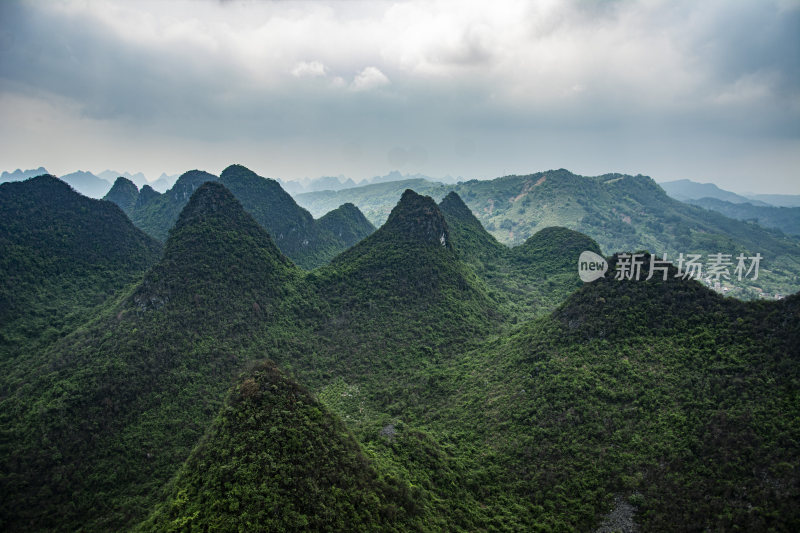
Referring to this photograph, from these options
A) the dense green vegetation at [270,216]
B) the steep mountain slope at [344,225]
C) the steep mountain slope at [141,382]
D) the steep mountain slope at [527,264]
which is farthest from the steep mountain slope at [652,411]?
the steep mountain slope at [344,225]

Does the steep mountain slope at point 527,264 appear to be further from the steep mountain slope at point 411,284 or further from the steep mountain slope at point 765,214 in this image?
the steep mountain slope at point 765,214

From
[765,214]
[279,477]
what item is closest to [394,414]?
[279,477]

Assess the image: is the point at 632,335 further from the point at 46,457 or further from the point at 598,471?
the point at 46,457

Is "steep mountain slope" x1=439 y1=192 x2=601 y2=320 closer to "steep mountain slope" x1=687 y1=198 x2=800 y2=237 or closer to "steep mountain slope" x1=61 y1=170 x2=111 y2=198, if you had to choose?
"steep mountain slope" x1=687 y1=198 x2=800 y2=237

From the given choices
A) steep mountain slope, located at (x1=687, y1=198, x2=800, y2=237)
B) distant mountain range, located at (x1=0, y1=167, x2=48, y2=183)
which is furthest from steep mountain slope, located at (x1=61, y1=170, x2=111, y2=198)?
steep mountain slope, located at (x1=687, y1=198, x2=800, y2=237)

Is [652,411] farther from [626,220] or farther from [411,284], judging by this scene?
[626,220]
